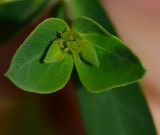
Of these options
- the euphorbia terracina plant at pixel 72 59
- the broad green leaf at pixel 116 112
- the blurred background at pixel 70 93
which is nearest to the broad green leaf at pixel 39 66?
the euphorbia terracina plant at pixel 72 59

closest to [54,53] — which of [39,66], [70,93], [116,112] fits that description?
[39,66]

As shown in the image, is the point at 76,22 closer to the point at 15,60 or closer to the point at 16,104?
the point at 15,60

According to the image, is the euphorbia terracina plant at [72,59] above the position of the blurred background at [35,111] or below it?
above

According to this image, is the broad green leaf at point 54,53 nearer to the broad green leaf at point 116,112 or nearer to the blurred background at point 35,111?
the broad green leaf at point 116,112

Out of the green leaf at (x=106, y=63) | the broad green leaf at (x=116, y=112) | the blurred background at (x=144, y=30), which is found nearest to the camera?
the green leaf at (x=106, y=63)

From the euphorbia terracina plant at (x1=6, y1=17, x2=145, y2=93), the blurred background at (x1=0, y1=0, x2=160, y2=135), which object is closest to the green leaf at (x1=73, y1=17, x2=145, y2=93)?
the euphorbia terracina plant at (x1=6, y1=17, x2=145, y2=93)

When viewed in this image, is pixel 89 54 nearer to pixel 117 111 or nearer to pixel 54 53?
pixel 54 53

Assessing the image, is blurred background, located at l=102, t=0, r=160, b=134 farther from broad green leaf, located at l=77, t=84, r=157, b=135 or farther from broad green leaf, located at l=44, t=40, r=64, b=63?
broad green leaf, located at l=44, t=40, r=64, b=63

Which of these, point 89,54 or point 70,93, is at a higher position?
point 89,54
